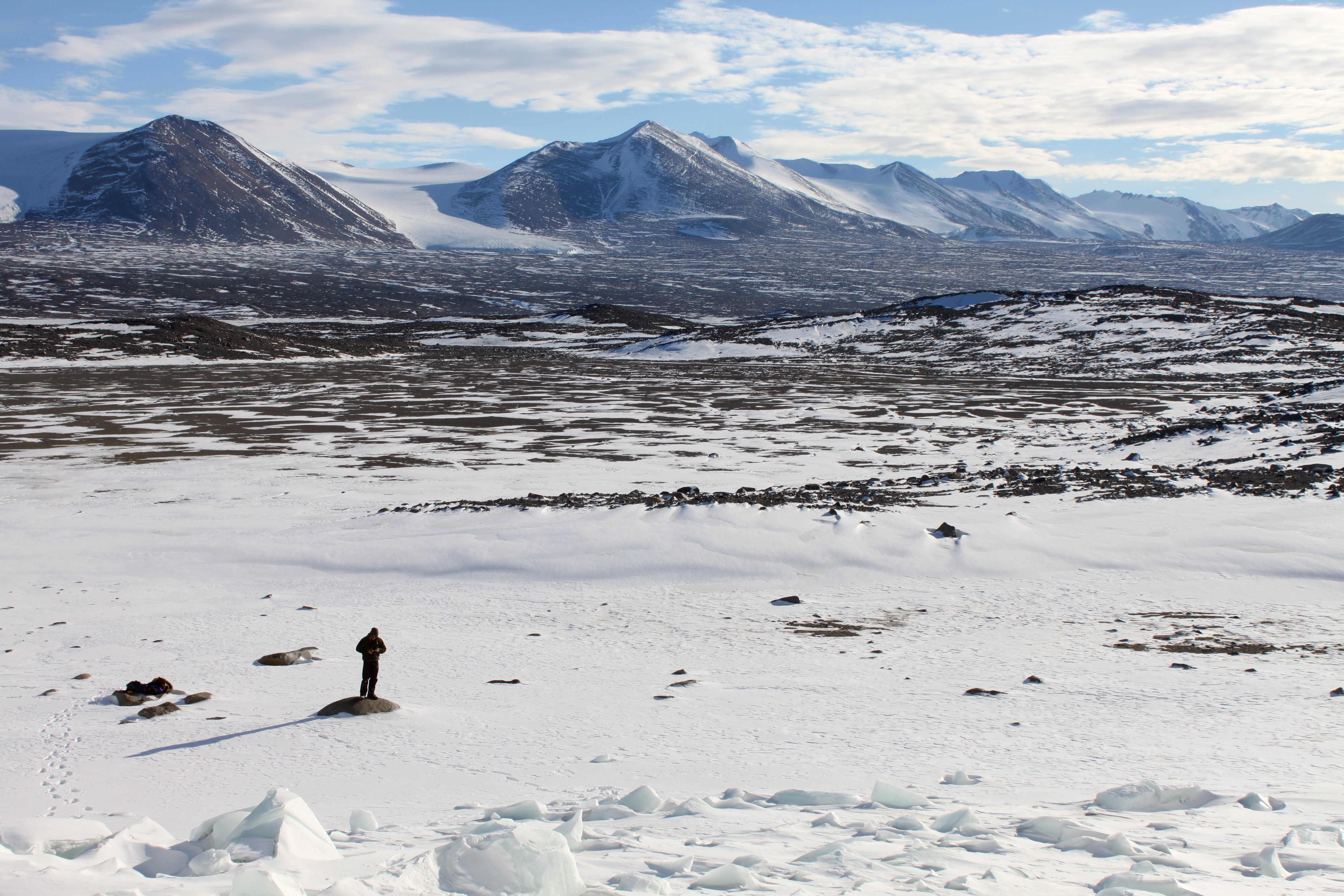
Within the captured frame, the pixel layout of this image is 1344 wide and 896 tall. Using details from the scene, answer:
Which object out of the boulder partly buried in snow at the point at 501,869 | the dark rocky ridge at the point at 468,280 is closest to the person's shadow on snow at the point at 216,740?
the boulder partly buried in snow at the point at 501,869

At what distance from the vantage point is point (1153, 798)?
23.3ft

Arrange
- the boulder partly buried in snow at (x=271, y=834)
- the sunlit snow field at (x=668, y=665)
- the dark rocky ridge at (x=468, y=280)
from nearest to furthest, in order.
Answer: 1. the boulder partly buried in snow at (x=271, y=834)
2. the sunlit snow field at (x=668, y=665)
3. the dark rocky ridge at (x=468, y=280)

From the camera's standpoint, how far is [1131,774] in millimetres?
8102

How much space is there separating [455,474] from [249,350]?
4459cm

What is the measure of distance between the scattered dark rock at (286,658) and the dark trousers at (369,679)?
209 cm

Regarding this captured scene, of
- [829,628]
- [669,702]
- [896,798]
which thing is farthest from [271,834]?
[829,628]

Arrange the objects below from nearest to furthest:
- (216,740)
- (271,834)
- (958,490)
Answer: (271,834)
(216,740)
(958,490)

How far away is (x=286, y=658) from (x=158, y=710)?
1.96 metres

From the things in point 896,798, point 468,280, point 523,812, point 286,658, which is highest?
point 468,280

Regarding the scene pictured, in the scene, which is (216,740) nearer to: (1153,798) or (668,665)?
(668,665)

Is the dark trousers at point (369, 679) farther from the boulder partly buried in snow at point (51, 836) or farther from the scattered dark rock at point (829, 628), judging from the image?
the scattered dark rock at point (829, 628)

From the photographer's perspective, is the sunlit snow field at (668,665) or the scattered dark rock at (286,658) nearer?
the sunlit snow field at (668,665)

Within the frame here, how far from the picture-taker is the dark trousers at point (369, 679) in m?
9.80

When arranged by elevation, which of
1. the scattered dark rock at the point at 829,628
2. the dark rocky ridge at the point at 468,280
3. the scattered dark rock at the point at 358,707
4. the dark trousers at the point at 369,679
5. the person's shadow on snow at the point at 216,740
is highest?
the dark rocky ridge at the point at 468,280
